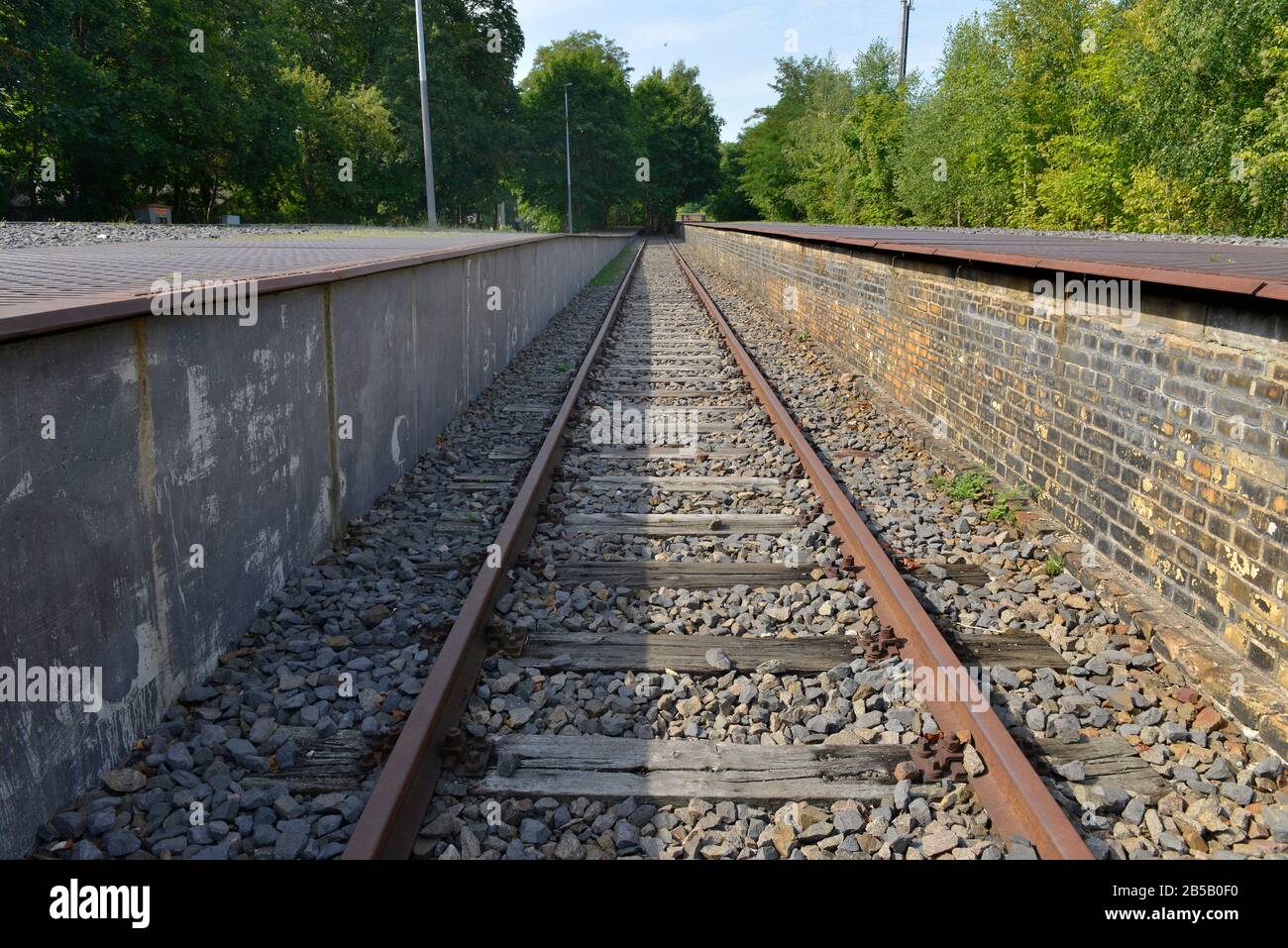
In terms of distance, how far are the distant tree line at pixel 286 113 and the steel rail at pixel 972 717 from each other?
2880 cm

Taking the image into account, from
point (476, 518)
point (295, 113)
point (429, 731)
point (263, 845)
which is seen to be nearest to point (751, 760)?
point (429, 731)

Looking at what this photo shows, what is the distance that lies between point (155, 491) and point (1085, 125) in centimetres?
3023

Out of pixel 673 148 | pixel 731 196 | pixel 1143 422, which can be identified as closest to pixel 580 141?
pixel 731 196

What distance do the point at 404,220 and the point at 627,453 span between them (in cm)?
4727

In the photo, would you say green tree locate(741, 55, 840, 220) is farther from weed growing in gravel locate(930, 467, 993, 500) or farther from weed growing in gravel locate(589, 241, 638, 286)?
weed growing in gravel locate(930, 467, 993, 500)

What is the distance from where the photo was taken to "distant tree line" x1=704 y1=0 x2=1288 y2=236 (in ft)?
69.2

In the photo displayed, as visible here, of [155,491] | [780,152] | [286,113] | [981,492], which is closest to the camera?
[155,491]

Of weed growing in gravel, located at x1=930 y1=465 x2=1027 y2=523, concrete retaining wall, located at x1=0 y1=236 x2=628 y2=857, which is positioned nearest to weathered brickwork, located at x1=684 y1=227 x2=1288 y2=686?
→ weed growing in gravel, located at x1=930 y1=465 x2=1027 y2=523

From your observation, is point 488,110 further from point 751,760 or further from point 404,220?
point 751,760

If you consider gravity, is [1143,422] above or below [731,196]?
below

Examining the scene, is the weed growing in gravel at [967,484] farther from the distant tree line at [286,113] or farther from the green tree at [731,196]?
the green tree at [731,196]

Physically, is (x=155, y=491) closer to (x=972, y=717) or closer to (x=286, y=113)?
(x=972, y=717)

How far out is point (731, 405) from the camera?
30.1 ft

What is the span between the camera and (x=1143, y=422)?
4.66 metres
